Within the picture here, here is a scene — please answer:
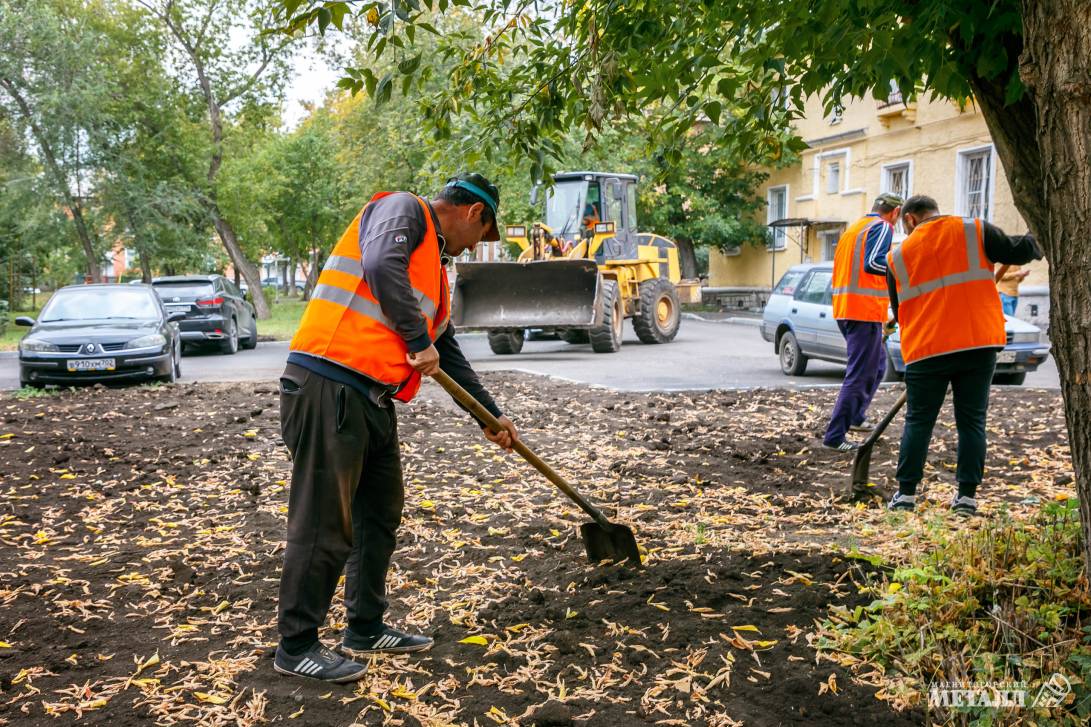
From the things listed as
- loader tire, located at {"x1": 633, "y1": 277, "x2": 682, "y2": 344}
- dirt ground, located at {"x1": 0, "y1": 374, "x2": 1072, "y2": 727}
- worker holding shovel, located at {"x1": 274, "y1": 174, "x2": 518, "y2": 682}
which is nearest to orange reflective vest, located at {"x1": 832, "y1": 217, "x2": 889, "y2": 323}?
dirt ground, located at {"x1": 0, "y1": 374, "x2": 1072, "y2": 727}

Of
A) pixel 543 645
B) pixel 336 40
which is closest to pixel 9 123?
pixel 336 40

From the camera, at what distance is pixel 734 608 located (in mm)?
3816

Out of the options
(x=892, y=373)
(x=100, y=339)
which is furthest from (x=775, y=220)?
(x=100, y=339)

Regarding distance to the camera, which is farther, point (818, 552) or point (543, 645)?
point (818, 552)

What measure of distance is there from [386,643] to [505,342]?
13.9m

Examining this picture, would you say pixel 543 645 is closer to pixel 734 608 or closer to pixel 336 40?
pixel 734 608

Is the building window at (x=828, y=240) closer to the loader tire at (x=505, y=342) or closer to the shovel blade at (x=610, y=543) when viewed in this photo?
the loader tire at (x=505, y=342)

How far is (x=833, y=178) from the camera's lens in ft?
103

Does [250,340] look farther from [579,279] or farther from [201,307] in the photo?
[579,279]

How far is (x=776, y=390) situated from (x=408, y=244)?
7969mm

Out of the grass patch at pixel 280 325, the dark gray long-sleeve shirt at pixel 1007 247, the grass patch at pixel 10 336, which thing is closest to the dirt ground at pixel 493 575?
the dark gray long-sleeve shirt at pixel 1007 247

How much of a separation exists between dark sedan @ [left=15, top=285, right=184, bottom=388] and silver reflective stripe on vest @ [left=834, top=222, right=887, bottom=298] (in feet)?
31.0

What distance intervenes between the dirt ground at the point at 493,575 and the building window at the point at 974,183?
17080mm

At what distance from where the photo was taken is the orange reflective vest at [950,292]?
533cm
